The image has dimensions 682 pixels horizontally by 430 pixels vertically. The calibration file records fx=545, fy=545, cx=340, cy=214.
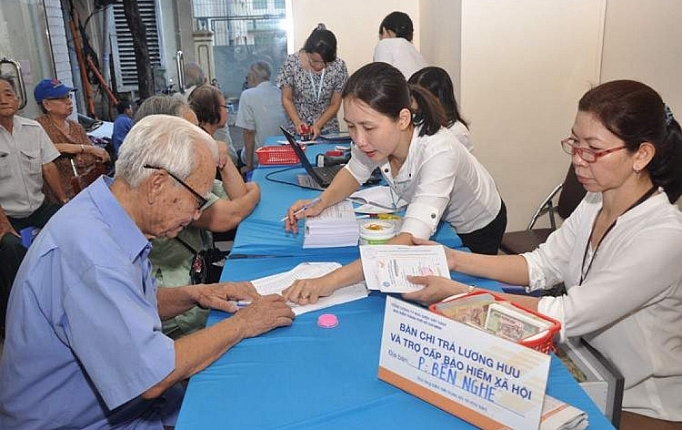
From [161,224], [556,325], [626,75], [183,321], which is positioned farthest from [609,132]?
[626,75]

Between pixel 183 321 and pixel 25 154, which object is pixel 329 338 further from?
pixel 25 154

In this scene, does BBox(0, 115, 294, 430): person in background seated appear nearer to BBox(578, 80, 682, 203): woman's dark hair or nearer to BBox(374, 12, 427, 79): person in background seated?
BBox(578, 80, 682, 203): woman's dark hair

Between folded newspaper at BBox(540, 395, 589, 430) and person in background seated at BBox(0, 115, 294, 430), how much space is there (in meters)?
0.62

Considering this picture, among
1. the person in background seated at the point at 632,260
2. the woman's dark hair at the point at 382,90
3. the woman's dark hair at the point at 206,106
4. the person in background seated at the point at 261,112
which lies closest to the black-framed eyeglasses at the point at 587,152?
the person in background seated at the point at 632,260

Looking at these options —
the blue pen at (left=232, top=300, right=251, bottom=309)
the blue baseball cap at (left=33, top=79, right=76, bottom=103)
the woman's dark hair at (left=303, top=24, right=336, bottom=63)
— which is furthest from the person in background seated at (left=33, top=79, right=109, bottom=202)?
the blue pen at (left=232, top=300, right=251, bottom=309)

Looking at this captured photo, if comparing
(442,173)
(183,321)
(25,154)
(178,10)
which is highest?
(178,10)

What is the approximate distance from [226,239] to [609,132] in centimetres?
250

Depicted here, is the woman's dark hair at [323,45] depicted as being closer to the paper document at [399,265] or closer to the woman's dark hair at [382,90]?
the woman's dark hair at [382,90]

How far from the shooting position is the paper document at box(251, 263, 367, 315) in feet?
4.64

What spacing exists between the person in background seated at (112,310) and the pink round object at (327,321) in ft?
0.23

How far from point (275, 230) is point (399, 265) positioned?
730mm

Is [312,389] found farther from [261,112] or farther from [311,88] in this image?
[261,112]

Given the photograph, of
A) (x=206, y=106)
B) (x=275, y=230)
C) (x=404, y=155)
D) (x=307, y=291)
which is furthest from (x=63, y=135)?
(x=307, y=291)

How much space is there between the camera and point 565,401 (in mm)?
1000
